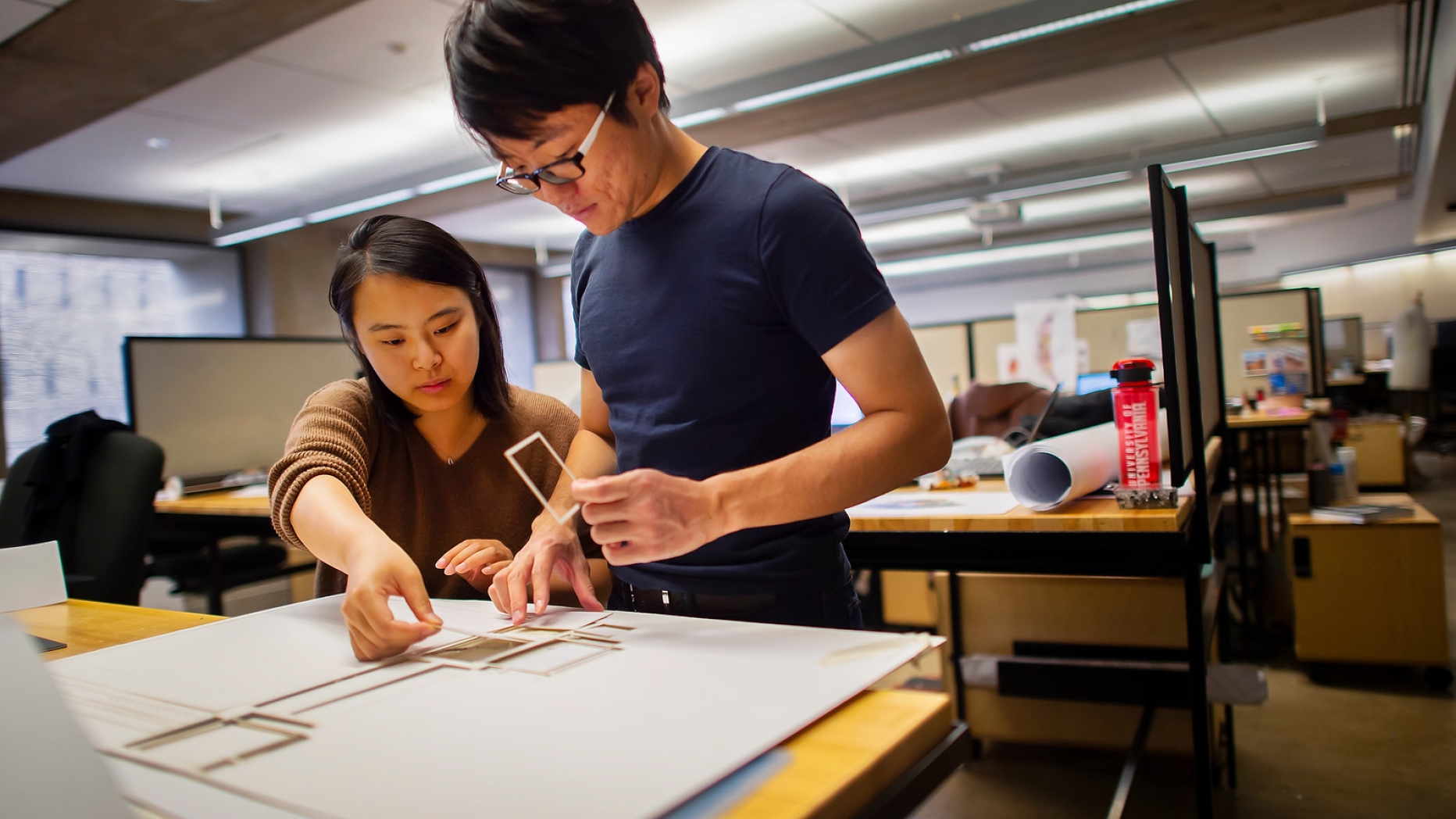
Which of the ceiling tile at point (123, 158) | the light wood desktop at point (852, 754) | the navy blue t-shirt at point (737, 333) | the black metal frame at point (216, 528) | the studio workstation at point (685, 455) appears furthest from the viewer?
the ceiling tile at point (123, 158)

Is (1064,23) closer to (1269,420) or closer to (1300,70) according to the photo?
(1269,420)

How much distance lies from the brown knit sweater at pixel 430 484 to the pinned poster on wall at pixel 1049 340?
170 inches

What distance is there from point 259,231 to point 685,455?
6794mm

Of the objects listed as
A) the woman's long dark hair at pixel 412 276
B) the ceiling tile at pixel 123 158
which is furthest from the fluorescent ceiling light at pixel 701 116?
the woman's long dark hair at pixel 412 276

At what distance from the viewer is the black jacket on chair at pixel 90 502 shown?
232cm

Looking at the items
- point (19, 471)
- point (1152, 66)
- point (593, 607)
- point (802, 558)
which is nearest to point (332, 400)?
point (593, 607)

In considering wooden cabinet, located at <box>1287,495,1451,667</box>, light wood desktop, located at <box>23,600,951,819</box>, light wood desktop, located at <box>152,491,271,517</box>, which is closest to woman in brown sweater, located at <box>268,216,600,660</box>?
light wood desktop, located at <box>23,600,951,819</box>

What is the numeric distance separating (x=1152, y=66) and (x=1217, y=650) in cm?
397

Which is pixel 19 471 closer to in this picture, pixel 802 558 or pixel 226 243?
pixel 802 558

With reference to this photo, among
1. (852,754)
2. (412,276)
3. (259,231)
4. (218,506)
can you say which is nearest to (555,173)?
(412,276)

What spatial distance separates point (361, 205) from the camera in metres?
6.24

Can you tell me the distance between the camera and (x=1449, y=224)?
29.9ft

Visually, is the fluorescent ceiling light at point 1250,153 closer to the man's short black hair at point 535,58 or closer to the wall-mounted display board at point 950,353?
the wall-mounted display board at point 950,353

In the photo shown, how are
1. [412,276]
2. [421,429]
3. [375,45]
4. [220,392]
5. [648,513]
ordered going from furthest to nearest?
[375,45] < [220,392] < [421,429] < [412,276] < [648,513]
